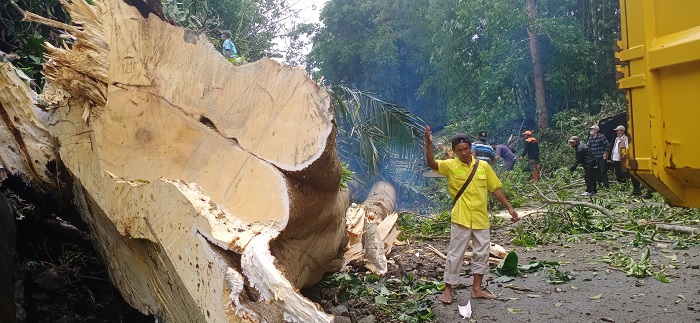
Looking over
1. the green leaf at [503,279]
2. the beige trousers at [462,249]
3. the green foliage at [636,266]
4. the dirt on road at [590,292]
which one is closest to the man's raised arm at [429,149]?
the beige trousers at [462,249]

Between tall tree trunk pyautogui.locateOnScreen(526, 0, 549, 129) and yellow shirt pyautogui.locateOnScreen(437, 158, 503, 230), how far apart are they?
14.7 m

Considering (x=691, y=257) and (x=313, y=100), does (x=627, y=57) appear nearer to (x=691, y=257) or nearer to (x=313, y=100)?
(x=313, y=100)

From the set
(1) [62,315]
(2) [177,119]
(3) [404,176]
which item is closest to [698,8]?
(2) [177,119]

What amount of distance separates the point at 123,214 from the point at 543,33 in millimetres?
16868

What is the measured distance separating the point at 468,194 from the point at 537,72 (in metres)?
15.1

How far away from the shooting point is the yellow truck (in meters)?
2.37

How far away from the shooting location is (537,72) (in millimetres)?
18109

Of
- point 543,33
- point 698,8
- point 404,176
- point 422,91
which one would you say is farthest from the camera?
point 422,91

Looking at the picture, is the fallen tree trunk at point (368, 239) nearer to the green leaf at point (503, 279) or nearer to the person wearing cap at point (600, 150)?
the green leaf at point (503, 279)

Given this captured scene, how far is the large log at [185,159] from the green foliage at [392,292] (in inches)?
40.9

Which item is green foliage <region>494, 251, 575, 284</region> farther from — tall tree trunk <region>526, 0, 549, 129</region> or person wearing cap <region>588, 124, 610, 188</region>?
tall tree trunk <region>526, 0, 549, 129</region>

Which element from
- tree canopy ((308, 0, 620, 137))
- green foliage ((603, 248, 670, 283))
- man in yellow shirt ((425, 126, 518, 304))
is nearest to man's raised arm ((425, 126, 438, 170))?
man in yellow shirt ((425, 126, 518, 304))

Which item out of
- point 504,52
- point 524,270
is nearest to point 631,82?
point 524,270

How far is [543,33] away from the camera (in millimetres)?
17578
